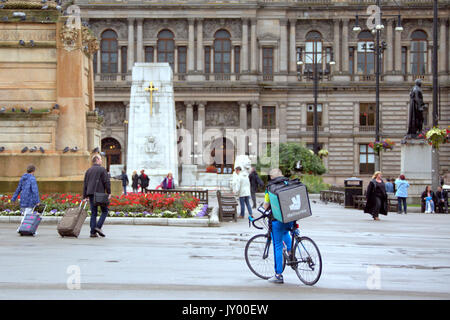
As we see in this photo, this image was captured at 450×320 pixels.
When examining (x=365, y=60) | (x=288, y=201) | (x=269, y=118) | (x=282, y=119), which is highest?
(x=365, y=60)

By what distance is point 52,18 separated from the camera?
1927 cm

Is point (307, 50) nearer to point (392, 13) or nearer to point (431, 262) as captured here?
point (392, 13)

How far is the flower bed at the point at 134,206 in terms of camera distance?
1825 centimetres

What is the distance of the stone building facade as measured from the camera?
71312 millimetres

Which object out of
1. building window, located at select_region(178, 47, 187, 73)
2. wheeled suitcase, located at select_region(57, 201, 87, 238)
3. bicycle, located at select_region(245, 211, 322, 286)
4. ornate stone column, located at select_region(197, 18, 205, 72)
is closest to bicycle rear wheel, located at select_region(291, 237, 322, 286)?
bicycle, located at select_region(245, 211, 322, 286)

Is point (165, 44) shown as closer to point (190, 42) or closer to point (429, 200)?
point (190, 42)

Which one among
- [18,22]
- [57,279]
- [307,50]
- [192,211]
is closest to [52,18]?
[18,22]

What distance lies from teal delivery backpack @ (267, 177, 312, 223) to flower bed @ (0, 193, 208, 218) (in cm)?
958

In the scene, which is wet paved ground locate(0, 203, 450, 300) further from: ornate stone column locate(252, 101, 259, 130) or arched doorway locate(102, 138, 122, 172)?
arched doorway locate(102, 138, 122, 172)

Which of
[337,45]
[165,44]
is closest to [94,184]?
[165,44]

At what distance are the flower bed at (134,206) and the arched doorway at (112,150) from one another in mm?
51575

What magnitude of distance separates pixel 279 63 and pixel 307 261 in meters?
63.9

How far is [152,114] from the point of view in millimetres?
35688
